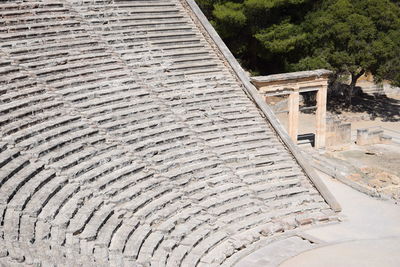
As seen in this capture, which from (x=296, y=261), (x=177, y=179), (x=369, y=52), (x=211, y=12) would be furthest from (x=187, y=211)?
(x=211, y=12)

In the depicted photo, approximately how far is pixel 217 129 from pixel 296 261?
507 cm

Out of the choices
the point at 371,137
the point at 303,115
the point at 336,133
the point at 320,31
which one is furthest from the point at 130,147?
the point at 303,115

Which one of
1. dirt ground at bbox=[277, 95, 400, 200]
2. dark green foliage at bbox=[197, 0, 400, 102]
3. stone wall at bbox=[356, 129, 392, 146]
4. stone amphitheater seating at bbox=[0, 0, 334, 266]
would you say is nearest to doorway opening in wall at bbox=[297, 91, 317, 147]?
dirt ground at bbox=[277, 95, 400, 200]

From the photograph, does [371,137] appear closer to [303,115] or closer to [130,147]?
[303,115]

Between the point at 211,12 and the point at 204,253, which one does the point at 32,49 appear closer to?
the point at 204,253

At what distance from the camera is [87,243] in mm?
11242

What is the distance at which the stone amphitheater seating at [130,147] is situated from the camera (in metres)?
11.9

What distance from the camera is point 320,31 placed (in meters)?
27.5

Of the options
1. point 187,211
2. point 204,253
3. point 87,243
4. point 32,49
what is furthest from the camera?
point 32,49

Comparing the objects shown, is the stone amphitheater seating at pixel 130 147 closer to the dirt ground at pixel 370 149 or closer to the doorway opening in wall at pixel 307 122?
the dirt ground at pixel 370 149

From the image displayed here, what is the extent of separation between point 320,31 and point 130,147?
15.4 meters

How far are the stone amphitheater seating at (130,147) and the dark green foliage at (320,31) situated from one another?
8365 millimetres

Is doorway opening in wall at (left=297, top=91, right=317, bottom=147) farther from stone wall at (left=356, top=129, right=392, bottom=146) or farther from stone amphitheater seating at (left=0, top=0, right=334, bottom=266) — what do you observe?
stone amphitheater seating at (left=0, top=0, right=334, bottom=266)

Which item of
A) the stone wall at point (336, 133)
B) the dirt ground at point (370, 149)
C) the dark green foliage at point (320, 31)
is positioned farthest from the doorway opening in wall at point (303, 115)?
the dark green foliage at point (320, 31)
